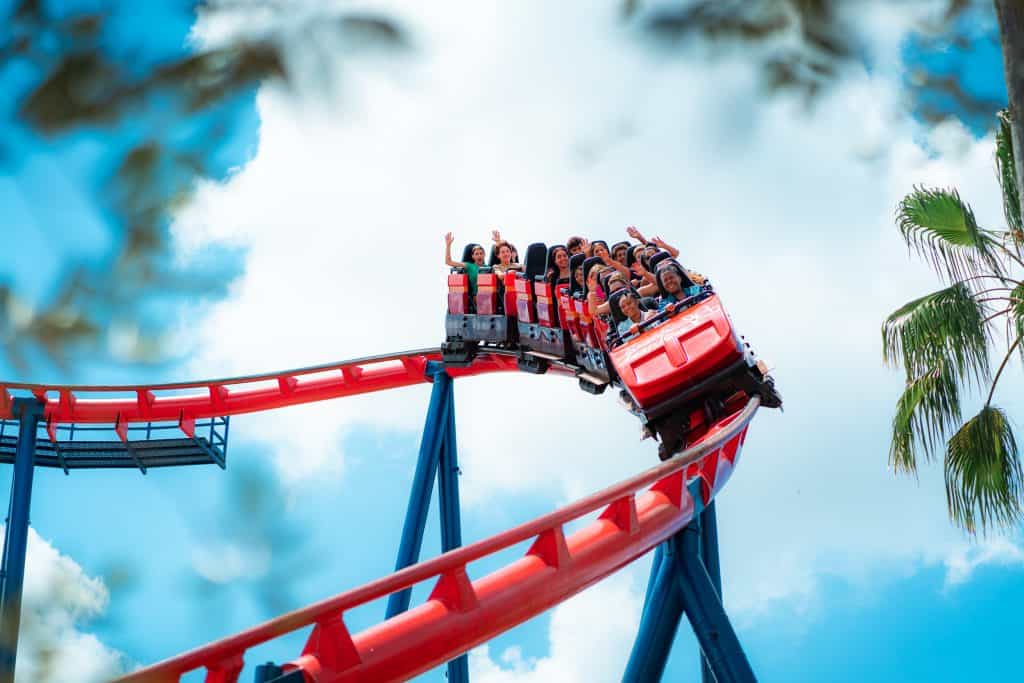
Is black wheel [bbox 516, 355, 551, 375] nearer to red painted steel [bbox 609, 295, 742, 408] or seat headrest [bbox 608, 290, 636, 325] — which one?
seat headrest [bbox 608, 290, 636, 325]

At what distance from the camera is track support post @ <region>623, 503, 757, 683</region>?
5.14 metres

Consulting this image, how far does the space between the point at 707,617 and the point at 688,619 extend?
140 mm

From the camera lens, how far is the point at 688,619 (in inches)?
213

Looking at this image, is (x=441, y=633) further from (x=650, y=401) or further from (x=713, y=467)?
(x=650, y=401)

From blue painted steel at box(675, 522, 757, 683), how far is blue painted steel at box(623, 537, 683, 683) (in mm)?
44

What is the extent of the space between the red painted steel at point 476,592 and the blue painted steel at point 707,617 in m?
0.17

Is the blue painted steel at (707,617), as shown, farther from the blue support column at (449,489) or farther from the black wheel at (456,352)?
the black wheel at (456,352)

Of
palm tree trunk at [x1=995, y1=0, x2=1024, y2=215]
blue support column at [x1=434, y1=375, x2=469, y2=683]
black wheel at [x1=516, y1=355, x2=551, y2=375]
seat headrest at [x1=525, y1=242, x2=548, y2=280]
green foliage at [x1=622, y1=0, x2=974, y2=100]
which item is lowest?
green foliage at [x1=622, y1=0, x2=974, y2=100]

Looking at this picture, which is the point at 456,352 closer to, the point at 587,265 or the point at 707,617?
the point at 587,265

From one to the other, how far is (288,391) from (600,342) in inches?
159

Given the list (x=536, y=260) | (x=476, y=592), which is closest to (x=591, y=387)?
(x=536, y=260)

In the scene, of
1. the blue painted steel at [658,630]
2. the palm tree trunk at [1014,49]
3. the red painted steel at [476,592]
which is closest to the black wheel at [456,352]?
the red painted steel at [476,592]

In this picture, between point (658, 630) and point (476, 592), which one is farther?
point (658, 630)

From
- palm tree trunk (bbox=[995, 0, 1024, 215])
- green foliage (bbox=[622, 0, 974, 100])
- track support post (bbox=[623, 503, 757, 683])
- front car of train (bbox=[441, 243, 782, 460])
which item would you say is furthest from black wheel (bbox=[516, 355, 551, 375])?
green foliage (bbox=[622, 0, 974, 100])
